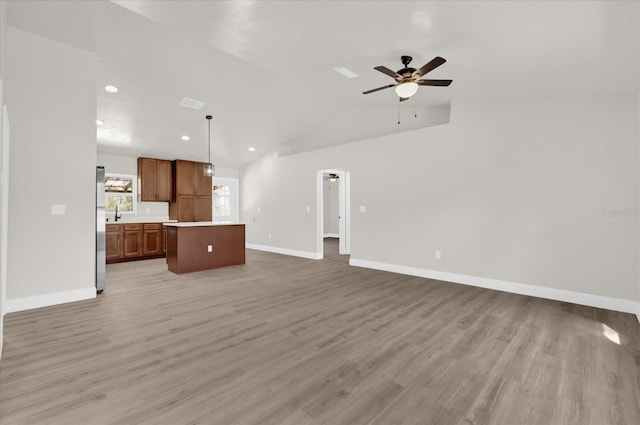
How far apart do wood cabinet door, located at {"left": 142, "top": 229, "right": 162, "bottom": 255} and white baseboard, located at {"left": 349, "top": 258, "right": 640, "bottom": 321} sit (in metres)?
5.47

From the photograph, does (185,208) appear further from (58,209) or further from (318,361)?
(318,361)

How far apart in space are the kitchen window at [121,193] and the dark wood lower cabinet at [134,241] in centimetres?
80

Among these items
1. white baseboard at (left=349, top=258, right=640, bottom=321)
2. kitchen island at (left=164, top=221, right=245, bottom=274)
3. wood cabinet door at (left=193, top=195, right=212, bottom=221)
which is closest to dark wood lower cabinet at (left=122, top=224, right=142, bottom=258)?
wood cabinet door at (left=193, top=195, right=212, bottom=221)

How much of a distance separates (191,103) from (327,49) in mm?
3051

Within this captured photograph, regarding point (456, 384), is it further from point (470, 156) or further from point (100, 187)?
point (100, 187)

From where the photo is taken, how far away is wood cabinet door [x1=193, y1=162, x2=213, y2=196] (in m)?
8.09

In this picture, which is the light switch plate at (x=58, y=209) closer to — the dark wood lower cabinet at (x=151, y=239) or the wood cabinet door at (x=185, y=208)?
the dark wood lower cabinet at (x=151, y=239)

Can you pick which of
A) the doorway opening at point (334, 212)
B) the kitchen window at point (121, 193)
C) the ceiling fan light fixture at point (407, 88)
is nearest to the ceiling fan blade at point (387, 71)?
the ceiling fan light fixture at point (407, 88)

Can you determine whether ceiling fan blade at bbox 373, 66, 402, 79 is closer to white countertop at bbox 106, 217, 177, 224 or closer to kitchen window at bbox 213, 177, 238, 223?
white countertop at bbox 106, 217, 177, 224

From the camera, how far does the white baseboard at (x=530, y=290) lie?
3.60m

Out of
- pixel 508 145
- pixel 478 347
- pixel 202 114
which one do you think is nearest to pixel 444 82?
pixel 508 145

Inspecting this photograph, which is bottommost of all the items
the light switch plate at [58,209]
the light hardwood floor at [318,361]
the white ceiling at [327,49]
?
the light hardwood floor at [318,361]

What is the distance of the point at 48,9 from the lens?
3051mm

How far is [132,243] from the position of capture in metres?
6.85
